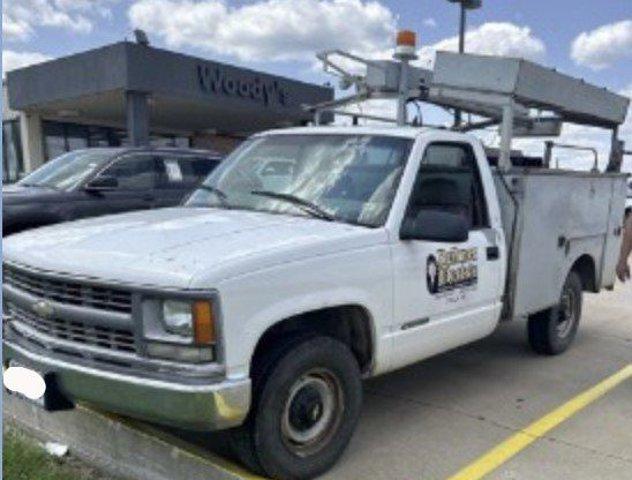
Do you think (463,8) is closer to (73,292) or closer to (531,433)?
(531,433)

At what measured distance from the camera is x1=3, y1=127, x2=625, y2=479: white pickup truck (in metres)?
3.14

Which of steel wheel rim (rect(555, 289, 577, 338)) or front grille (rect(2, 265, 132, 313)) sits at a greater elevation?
front grille (rect(2, 265, 132, 313))

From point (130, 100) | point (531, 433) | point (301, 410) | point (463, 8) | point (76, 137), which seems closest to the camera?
point (301, 410)

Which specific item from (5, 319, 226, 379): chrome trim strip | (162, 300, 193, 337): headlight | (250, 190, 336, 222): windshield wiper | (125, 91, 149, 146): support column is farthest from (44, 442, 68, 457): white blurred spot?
(125, 91, 149, 146): support column

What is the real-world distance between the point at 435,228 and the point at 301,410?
4.06 ft

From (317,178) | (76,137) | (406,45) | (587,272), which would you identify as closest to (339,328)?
(317,178)

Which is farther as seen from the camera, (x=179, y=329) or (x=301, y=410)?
(x=301, y=410)

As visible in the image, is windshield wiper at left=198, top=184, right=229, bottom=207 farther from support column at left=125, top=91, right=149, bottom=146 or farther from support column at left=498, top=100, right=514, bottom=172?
support column at left=125, top=91, right=149, bottom=146

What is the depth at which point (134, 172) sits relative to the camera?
8.95 metres

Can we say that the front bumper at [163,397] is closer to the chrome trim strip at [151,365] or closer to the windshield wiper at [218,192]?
the chrome trim strip at [151,365]

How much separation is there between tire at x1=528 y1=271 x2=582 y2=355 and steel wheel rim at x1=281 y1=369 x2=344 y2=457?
288 centimetres

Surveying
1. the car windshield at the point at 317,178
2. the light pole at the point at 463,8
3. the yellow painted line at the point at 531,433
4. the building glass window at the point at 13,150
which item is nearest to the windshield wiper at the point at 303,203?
the car windshield at the point at 317,178

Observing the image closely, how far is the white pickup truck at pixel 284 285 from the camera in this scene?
Result: 10.3 ft

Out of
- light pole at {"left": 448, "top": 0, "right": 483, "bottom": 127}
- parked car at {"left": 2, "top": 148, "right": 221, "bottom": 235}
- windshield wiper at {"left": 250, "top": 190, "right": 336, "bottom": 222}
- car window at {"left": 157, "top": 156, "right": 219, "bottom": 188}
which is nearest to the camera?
windshield wiper at {"left": 250, "top": 190, "right": 336, "bottom": 222}
